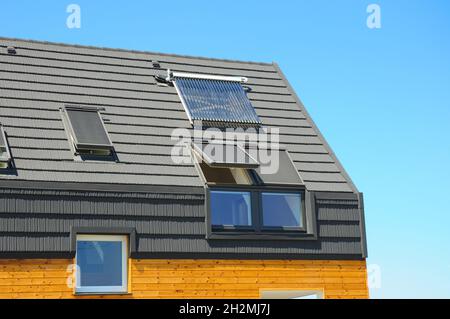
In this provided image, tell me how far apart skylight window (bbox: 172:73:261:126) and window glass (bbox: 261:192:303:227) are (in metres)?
2.13

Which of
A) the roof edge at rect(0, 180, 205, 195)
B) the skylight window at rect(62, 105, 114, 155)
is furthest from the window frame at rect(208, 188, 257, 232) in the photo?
the skylight window at rect(62, 105, 114, 155)

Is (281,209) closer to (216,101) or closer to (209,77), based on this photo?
(216,101)

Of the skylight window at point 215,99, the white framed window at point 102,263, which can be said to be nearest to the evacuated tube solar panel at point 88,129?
the white framed window at point 102,263

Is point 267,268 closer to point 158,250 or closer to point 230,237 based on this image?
point 230,237

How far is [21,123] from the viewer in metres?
13.4

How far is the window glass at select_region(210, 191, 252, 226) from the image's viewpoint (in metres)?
13.1

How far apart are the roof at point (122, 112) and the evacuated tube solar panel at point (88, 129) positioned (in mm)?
229

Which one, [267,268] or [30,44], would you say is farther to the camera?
[30,44]

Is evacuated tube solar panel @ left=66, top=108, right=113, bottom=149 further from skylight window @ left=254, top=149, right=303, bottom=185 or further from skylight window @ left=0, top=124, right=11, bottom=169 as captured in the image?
skylight window @ left=254, top=149, right=303, bottom=185

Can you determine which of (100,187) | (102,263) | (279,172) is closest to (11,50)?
(100,187)

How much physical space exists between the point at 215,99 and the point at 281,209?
128 inches

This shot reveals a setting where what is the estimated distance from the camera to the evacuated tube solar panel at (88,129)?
13.1 meters

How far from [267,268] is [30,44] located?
24.9ft
